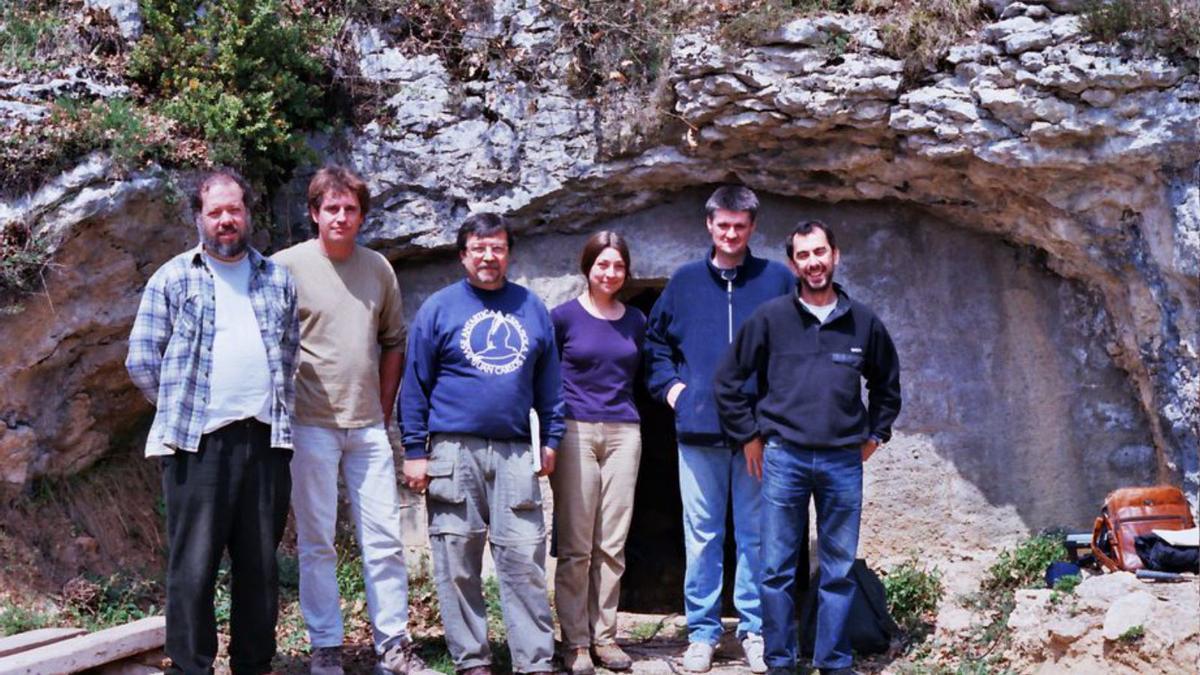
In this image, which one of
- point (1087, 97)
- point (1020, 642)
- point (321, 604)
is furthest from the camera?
point (1087, 97)

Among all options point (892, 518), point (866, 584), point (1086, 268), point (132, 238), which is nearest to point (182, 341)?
point (132, 238)

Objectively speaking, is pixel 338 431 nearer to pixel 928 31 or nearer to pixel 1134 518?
pixel 928 31

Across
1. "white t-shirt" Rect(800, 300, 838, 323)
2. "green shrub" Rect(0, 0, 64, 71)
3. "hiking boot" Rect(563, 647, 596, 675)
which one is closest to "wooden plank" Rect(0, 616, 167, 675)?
"hiking boot" Rect(563, 647, 596, 675)

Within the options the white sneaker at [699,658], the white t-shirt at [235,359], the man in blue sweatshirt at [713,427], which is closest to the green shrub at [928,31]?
the man in blue sweatshirt at [713,427]

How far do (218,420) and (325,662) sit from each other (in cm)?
127

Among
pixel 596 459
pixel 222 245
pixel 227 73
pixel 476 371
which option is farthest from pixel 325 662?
pixel 227 73

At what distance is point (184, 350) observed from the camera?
471 centimetres

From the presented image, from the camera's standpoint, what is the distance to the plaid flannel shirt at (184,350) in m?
4.66

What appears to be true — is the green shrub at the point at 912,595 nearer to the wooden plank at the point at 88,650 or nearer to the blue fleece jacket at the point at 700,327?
the blue fleece jacket at the point at 700,327

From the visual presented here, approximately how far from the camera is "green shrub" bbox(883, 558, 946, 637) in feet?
22.3

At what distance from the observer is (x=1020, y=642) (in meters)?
5.79

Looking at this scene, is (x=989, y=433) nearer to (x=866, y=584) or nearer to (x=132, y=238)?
(x=866, y=584)

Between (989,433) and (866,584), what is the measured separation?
154 cm

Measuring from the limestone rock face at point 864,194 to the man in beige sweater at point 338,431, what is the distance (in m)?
1.58
